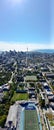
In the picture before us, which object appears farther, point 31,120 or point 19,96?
point 19,96

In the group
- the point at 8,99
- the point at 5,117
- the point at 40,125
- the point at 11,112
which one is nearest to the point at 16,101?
the point at 8,99

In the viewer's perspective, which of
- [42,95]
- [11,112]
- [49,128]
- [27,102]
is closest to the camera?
[49,128]

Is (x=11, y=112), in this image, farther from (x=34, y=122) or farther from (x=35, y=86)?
(x=35, y=86)

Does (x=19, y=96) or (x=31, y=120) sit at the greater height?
(x=31, y=120)

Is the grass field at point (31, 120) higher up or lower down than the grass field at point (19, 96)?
higher up

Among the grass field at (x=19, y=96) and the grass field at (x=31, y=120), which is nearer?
the grass field at (x=31, y=120)

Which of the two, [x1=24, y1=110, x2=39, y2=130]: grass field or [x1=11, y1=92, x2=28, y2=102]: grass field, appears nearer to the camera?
[x1=24, y1=110, x2=39, y2=130]: grass field

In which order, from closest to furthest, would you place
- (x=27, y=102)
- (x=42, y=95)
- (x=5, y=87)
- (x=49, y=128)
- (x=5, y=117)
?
(x=49, y=128) < (x=5, y=117) < (x=27, y=102) < (x=42, y=95) < (x=5, y=87)

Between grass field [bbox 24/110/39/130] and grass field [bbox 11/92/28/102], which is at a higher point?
grass field [bbox 24/110/39/130]
